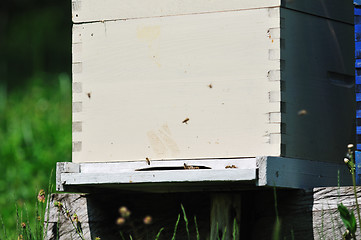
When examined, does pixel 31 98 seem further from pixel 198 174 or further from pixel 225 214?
pixel 198 174

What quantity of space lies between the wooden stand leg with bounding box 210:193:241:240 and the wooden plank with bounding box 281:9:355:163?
0.42 metres

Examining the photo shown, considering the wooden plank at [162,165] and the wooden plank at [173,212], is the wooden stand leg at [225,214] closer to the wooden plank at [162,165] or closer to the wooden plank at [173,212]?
the wooden plank at [173,212]

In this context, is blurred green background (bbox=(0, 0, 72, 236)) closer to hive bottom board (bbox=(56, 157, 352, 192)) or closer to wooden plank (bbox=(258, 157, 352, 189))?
hive bottom board (bbox=(56, 157, 352, 192))

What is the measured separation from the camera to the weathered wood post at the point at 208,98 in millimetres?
3508

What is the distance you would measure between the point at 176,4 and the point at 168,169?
83 cm

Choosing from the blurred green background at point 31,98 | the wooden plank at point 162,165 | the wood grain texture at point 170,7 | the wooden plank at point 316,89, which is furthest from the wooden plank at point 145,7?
the blurred green background at point 31,98

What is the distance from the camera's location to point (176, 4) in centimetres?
370

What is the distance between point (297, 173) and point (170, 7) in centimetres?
104

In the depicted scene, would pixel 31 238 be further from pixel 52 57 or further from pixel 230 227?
pixel 52 57

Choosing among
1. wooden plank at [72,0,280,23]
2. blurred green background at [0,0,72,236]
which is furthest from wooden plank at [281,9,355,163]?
blurred green background at [0,0,72,236]

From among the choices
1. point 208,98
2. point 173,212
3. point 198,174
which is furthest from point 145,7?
point 173,212

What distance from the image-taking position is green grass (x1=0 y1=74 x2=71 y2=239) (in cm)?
646

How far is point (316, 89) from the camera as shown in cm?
379

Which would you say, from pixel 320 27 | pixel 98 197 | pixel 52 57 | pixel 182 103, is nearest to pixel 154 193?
pixel 98 197
